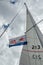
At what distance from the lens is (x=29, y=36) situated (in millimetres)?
26219

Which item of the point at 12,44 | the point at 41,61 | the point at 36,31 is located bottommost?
the point at 41,61

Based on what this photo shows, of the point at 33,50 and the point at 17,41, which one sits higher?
the point at 17,41

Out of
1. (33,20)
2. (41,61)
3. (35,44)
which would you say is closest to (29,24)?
(33,20)

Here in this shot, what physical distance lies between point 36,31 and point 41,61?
330 cm

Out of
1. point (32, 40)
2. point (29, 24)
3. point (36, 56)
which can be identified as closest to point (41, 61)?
point (36, 56)

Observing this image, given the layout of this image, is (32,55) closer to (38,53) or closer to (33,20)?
(38,53)

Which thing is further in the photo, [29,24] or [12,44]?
[29,24]

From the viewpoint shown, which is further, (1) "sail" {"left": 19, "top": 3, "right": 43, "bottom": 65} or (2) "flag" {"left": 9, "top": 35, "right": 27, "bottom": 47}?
(1) "sail" {"left": 19, "top": 3, "right": 43, "bottom": 65}

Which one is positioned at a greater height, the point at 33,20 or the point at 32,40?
the point at 33,20

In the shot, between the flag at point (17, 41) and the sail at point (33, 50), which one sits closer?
the flag at point (17, 41)

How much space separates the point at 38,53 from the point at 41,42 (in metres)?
1.53

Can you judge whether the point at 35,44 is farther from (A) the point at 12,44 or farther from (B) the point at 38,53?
(A) the point at 12,44

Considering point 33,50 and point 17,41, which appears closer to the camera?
point 17,41

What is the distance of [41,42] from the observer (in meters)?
24.6
